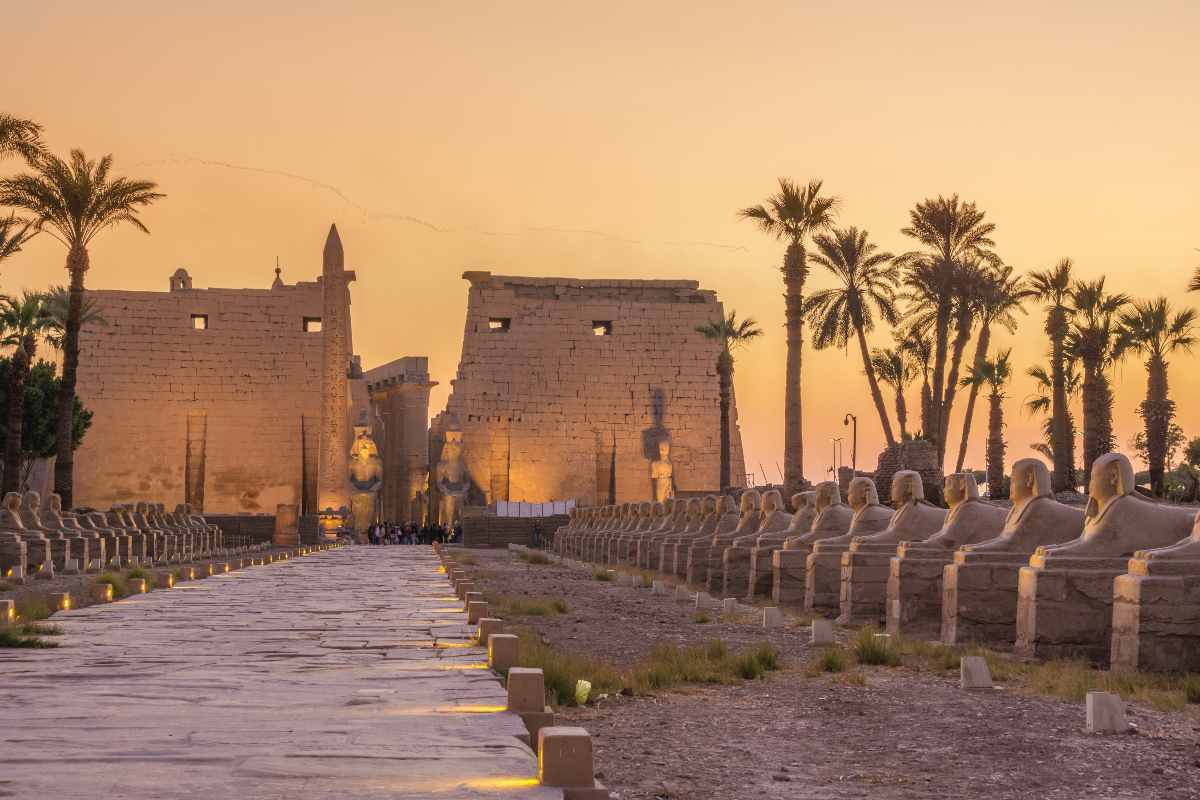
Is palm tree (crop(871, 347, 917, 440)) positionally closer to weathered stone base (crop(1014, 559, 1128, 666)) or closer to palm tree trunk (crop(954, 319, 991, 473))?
palm tree trunk (crop(954, 319, 991, 473))

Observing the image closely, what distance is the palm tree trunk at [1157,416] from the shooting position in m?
34.8

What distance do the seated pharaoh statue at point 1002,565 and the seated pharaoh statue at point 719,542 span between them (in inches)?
339

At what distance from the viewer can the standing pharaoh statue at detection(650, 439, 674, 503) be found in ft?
186

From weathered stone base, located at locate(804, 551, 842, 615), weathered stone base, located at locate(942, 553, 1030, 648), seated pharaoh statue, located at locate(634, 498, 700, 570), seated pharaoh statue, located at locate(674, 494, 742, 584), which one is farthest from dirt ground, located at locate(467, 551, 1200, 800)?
seated pharaoh statue, located at locate(634, 498, 700, 570)

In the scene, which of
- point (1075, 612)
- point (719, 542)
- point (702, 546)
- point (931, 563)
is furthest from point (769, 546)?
point (1075, 612)

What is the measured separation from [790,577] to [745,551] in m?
2.73

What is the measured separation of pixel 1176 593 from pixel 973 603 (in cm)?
227

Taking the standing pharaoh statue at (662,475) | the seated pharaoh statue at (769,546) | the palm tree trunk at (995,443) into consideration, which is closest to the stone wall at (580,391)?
the standing pharaoh statue at (662,475)

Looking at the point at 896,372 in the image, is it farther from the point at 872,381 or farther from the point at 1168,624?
the point at 1168,624

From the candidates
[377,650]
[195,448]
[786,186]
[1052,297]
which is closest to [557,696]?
[377,650]

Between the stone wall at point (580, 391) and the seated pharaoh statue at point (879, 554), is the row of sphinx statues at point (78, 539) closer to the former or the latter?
the seated pharaoh statue at point (879, 554)

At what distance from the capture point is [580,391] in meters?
61.1

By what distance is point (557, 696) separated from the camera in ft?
26.3

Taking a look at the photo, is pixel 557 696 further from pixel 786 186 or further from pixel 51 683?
pixel 786 186
